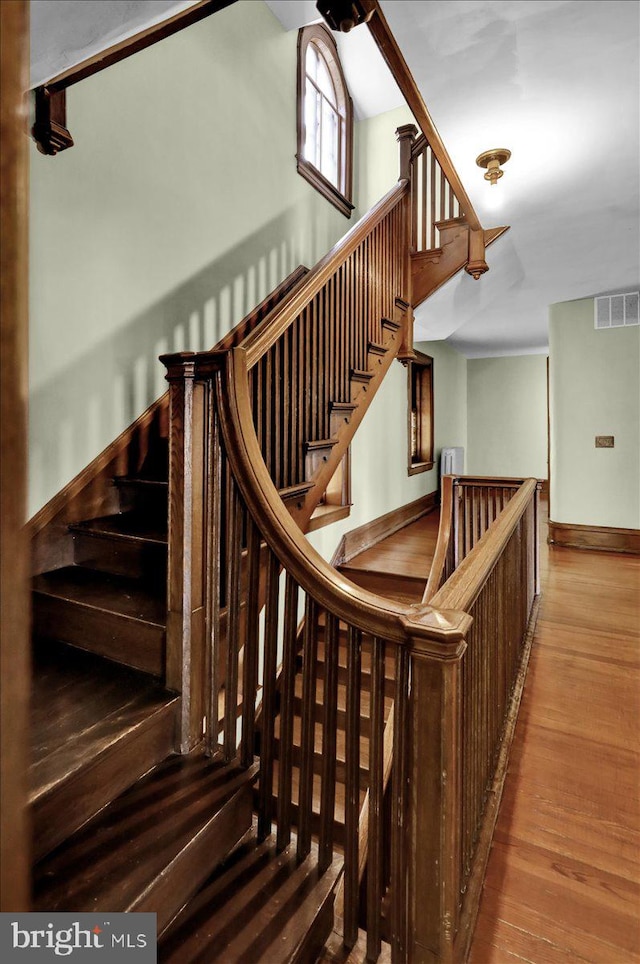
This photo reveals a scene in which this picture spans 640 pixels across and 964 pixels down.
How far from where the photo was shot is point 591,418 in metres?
5.38

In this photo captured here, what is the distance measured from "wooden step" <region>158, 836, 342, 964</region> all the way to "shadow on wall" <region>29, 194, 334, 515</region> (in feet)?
5.23

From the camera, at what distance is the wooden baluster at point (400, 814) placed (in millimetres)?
1134

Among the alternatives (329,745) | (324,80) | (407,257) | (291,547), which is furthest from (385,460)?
(329,745)

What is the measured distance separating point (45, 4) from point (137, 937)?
1.98 meters

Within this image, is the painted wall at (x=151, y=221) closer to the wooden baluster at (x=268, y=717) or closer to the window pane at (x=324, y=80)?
the window pane at (x=324, y=80)

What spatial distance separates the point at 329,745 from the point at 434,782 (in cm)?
30

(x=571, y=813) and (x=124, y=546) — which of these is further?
(x=124, y=546)

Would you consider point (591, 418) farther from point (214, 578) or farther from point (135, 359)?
point (214, 578)

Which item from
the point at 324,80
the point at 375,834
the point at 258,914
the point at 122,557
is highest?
the point at 324,80

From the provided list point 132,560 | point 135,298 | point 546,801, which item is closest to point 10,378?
point 132,560

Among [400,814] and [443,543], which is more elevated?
[443,543]

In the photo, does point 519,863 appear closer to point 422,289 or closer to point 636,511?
point 422,289

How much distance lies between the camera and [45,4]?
109cm

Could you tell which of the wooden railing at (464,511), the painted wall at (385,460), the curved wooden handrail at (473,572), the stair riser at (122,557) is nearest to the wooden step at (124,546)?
the stair riser at (122,557)
